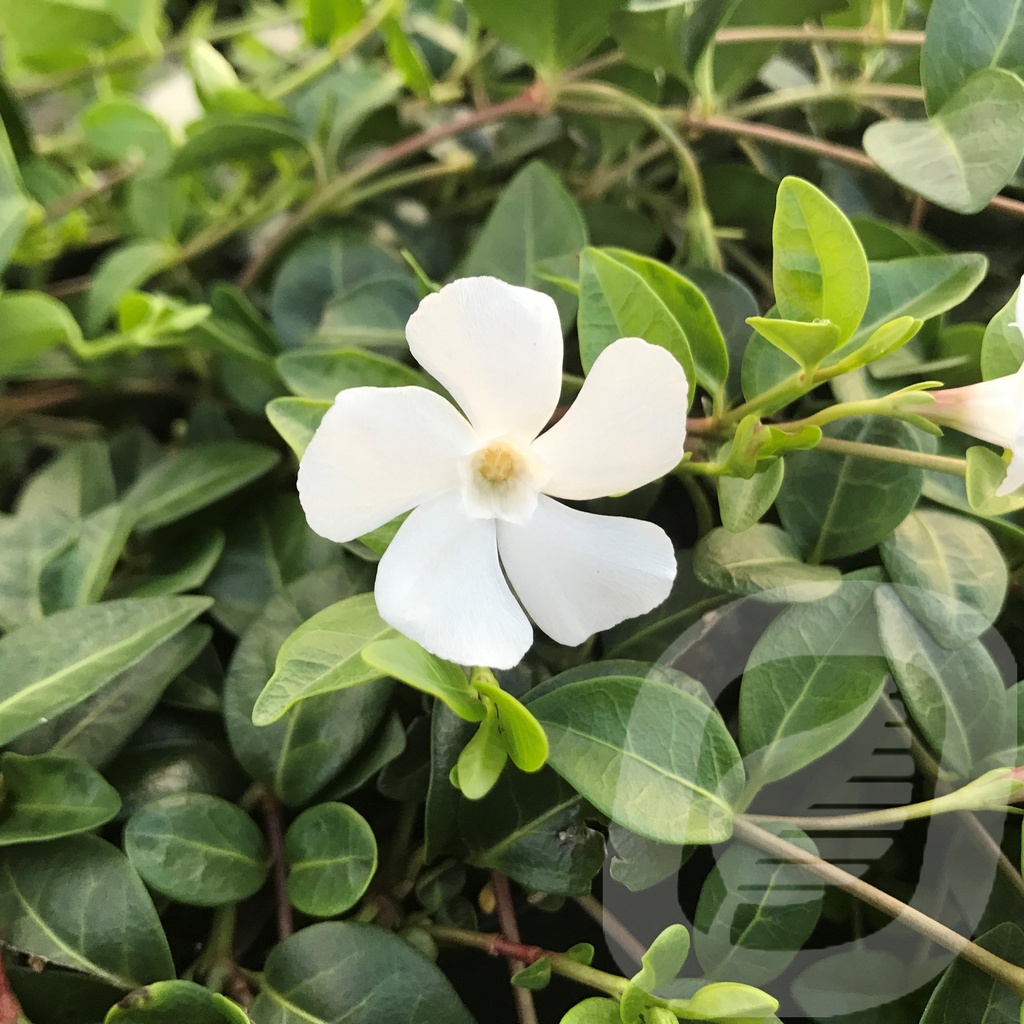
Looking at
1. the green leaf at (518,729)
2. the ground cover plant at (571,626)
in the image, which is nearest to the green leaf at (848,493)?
the ground cover plant at (571,626)

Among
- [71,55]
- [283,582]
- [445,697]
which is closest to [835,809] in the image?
[445,697]

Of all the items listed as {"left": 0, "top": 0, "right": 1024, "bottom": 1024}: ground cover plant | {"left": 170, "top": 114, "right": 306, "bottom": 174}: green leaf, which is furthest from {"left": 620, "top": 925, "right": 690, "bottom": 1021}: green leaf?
{"left": 170, "top": 114, "right": 306, "bottom": 174}: green leaf

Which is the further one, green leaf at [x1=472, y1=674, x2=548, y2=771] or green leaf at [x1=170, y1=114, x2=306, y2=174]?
green leaf at [x1=170, y1=114, x2=306, y2=174]

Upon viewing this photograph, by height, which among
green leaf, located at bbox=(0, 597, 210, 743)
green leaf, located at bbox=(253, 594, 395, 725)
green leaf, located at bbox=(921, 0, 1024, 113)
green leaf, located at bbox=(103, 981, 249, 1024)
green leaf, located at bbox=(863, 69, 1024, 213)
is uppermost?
green leaf, located at bbox=(921, 0, 1024, 113)

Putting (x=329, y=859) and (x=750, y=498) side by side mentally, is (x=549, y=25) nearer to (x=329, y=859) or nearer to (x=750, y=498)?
(x=750, y=498)

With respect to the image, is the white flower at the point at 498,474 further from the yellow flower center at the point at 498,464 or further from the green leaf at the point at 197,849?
the green leaf at the point at 197,849

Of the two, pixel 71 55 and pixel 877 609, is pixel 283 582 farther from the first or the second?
pixel 71 55

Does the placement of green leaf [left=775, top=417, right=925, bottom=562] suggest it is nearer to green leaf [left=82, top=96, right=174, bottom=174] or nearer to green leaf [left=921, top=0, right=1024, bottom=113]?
green leaf [left=921, top=0, right=1024, bottom=113]
